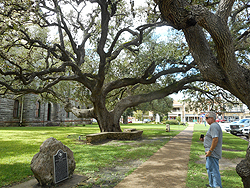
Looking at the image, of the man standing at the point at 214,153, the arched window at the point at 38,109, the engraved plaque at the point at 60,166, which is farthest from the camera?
the arched window at the point at 38,109

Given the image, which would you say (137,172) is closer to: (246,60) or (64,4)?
(246,60)

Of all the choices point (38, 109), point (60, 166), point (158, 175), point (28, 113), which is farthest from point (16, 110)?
point (158, 175)

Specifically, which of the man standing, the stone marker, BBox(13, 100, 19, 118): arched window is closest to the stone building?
BBox(13, 100, 19, 118): arched window

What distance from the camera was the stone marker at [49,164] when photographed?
4.18m

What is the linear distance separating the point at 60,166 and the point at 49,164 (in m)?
0.33

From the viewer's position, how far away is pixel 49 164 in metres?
4.29

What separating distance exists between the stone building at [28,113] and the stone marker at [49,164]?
71.3 feet

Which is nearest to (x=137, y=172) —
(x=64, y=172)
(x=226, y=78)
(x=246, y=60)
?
(x=64, y=172)

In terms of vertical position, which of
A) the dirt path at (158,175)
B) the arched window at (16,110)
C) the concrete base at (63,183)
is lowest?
the dirt path at (158,175)

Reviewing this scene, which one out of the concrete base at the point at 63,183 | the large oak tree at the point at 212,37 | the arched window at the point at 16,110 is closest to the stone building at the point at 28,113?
the arched window at the point at 16,110

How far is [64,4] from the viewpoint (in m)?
11.7

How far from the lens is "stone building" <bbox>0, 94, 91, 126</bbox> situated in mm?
27484

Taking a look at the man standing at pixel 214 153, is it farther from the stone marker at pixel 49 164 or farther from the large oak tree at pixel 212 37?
the stone marker at pixel 49 164

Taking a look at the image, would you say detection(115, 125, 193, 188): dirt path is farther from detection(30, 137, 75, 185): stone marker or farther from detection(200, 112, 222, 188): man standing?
detection(30, 137, 75, 185): stone marker
